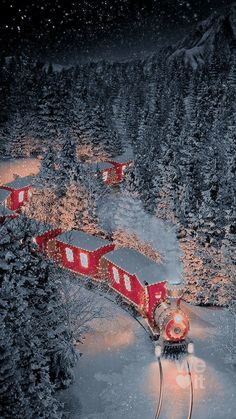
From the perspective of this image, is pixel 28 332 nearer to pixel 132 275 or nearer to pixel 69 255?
pixel 132 275

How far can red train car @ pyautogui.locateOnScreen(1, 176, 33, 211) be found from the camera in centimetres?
5216

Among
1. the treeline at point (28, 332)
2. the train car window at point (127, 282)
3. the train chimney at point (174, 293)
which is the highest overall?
the treeline at point (28, 332)

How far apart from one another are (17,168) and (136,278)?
36.3 m

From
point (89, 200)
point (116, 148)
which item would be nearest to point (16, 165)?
point (116, 148)

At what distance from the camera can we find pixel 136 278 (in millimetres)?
31453

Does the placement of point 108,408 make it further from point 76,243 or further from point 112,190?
point 112,190


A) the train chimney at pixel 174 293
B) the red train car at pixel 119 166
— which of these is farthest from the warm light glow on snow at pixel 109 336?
the red train car at pixel 119 166

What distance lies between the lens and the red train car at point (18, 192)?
52.2m

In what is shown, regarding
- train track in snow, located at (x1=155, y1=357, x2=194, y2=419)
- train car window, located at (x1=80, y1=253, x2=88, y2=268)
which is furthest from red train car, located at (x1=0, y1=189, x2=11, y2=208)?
train track in snow, located at (x1=155, y1=357, x2=194, y2=419)

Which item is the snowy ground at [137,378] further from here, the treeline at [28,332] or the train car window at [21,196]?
the train car window at [21,196]

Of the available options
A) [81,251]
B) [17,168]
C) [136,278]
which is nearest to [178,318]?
[136,278]

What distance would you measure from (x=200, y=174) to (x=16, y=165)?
27703 millimetres

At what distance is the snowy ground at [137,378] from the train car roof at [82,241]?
8302 millimetres

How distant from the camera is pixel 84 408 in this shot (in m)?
22.8
